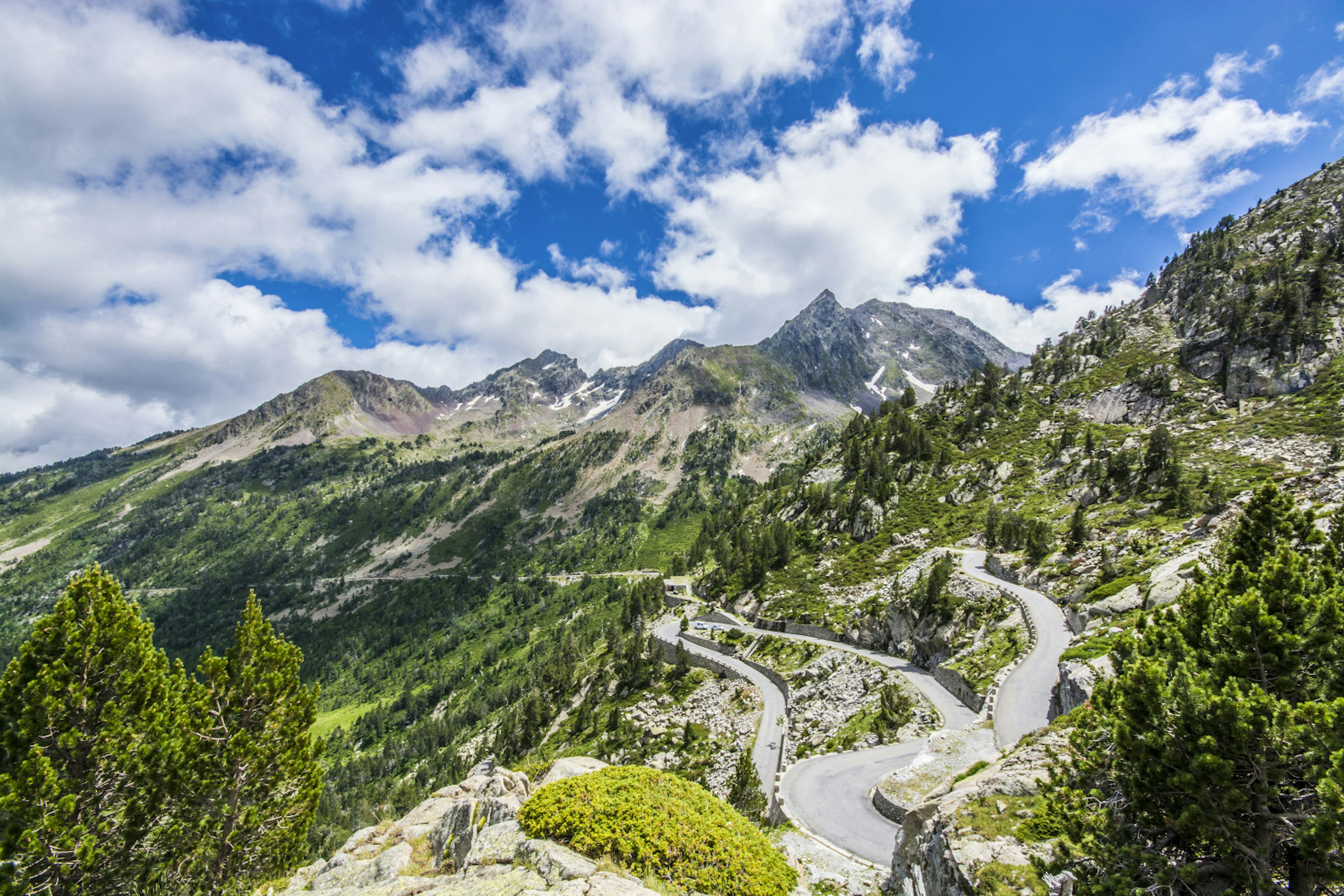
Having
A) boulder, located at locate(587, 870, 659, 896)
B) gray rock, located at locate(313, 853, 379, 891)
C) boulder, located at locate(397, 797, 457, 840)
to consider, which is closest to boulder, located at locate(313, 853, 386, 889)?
gray rock, located at locate(313, 853, 379, 891)

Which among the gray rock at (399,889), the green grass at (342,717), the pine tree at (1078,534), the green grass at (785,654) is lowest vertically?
the green grass at (342,717)

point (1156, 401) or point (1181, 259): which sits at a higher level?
point (1181, 259)

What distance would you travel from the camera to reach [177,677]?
1909 cm

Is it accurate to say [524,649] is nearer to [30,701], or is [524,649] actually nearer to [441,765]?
[441,765]

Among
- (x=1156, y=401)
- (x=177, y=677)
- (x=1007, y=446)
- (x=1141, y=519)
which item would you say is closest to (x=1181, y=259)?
(x=1156, y=401)

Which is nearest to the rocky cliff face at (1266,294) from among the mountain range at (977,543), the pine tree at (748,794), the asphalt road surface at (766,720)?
the mountain range at (977,543)

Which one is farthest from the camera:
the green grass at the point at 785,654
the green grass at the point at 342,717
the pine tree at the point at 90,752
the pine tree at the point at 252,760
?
the green grass at the point at 342,717

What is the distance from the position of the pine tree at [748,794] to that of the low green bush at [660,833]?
46.5 ft

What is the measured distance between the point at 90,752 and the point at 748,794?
2948cm

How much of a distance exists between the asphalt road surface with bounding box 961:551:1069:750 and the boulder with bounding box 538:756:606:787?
21.4m

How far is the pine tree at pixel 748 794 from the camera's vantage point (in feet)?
97.8

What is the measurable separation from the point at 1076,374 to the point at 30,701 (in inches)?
6455

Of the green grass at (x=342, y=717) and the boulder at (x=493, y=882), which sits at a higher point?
the boulder at (x=493, y=882)

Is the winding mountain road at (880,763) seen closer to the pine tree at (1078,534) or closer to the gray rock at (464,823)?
the pine tree at (1078,534)
